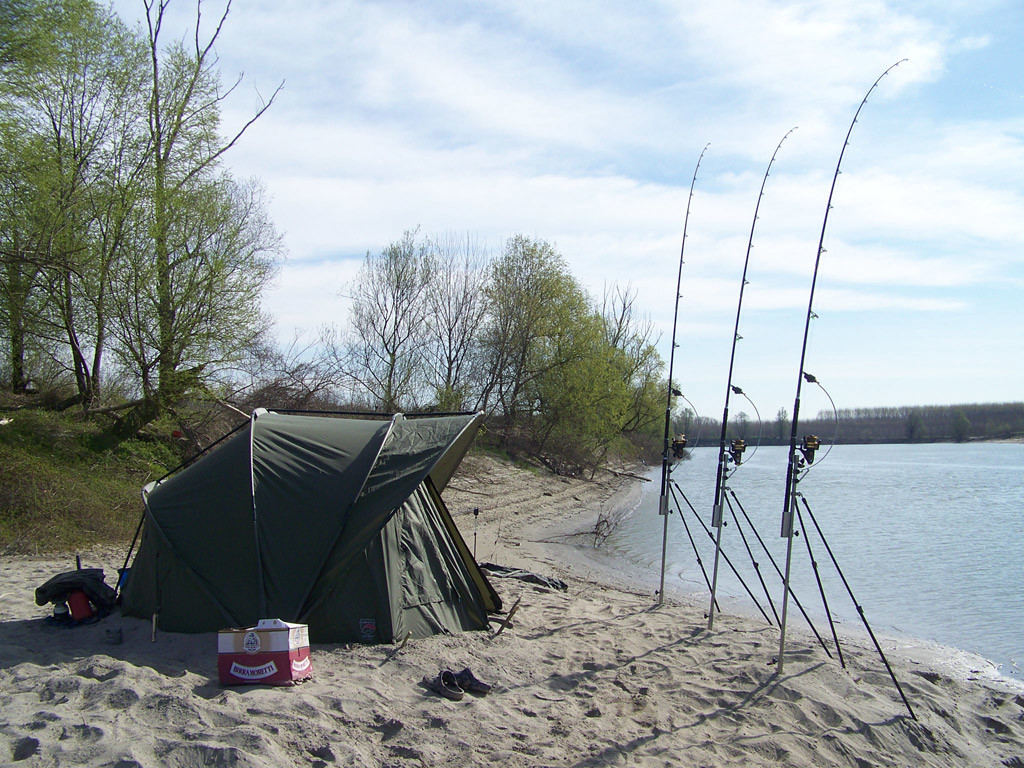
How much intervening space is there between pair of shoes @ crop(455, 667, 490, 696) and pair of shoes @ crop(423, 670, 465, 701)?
4 centimetres

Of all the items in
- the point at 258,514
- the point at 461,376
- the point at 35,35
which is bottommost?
the point at 258,514

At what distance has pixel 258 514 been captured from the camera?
649 cm

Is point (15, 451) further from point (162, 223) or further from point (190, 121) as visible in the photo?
point (190, 121)

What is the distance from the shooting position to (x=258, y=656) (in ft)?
17.3

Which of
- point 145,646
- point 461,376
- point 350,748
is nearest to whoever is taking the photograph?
point 350,748

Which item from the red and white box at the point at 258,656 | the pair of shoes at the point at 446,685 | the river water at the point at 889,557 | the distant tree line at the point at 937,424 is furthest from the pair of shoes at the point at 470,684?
the distant tree line at the point at 937,424

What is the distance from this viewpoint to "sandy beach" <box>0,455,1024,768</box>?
435 cm

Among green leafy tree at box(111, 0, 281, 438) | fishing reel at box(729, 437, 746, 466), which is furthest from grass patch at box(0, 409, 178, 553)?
fishing reel at box(729, 437, 746, 466)

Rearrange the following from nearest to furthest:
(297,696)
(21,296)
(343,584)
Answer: (297,696) < (343,584) < (21,296)

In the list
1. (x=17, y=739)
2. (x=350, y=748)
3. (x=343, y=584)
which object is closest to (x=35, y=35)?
(x=343, y=584)

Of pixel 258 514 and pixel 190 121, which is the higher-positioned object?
pixel 190 121

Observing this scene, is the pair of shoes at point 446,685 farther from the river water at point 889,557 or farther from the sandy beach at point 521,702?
the river water at point 889,557

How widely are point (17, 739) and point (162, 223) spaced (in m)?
11.6

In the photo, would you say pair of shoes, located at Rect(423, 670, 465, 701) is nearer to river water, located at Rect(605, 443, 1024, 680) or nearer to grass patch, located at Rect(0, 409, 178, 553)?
river water, located at Rect(605, 443, 1024, 680)
